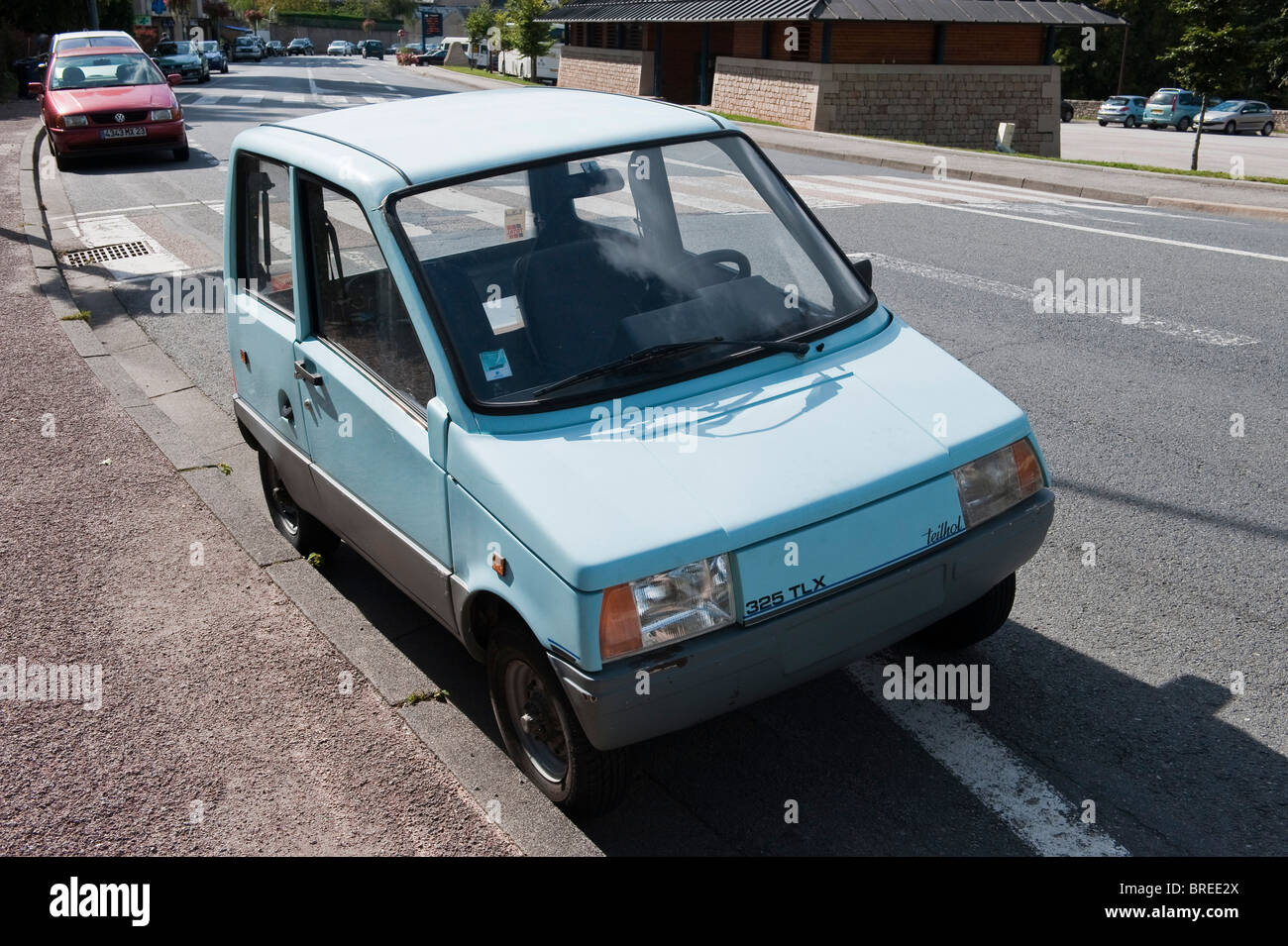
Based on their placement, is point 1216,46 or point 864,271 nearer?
point 864,271

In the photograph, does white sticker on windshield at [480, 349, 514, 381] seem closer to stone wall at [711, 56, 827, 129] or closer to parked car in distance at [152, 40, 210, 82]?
stone wall at [711, 56, 827, 129]

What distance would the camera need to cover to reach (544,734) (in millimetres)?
3441

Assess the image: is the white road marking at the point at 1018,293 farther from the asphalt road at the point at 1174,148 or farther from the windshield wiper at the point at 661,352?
the asphalt road at the point at 1174,148

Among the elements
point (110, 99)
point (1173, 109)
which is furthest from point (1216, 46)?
point (1173, 109)

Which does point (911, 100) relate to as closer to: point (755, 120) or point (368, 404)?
point (755, 120)

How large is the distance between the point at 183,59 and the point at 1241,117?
147ft

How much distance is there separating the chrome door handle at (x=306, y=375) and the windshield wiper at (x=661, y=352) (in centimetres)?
115

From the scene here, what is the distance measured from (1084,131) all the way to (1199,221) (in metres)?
43.2

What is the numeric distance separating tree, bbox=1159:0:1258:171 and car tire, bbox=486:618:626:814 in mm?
23751

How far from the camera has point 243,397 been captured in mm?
5188

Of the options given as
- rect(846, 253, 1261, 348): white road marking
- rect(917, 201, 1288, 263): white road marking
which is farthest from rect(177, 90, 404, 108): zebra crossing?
rect(846, 253, 1261, 348): white road marking

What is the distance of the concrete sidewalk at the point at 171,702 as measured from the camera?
3.42 m
